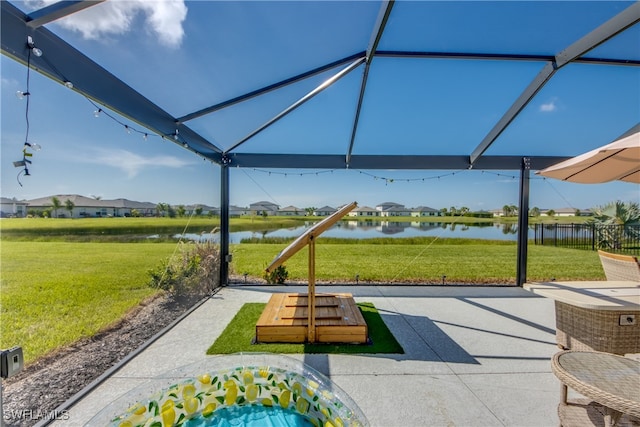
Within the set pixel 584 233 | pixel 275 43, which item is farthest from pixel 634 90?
pixel 275 43

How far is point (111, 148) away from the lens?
282 cm

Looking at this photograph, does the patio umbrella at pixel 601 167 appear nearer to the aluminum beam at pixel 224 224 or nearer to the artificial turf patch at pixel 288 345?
the artificial turf patch at pixel 288 345

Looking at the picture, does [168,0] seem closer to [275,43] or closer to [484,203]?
[275,43]

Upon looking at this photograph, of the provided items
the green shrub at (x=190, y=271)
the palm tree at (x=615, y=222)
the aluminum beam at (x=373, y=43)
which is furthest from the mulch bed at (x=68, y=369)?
the palm tree at (x=615, y=222)

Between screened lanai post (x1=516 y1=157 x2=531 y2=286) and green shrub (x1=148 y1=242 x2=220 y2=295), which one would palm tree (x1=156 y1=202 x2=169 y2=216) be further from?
screened lanai post (x1=516 y1=157 x2=531 y2=286)

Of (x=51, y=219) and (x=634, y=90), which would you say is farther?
(x=634, y=90)

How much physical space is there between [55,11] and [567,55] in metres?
4.98

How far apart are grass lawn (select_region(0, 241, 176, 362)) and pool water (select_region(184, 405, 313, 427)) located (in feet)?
5.02

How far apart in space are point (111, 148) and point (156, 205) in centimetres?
96

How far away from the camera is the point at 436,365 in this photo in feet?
8.97

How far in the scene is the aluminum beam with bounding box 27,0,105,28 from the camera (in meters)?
1.70

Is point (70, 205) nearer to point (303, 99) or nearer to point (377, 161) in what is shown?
point (303, 99)

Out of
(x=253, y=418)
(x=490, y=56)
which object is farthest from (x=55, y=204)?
(x=490, y=56)

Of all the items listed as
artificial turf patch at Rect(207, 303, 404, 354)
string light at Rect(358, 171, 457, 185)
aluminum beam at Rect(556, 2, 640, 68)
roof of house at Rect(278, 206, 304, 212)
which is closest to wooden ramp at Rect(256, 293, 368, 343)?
artificial turf patch at Rect(207, 303, 404, 354)
